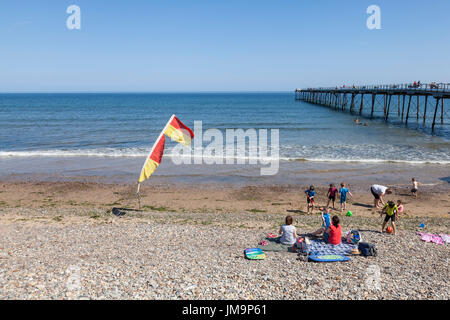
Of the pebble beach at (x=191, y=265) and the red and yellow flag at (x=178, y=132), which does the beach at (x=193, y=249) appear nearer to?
the pebble beach at (x=191, y=265)

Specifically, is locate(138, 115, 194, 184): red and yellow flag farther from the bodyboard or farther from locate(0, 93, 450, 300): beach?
the bodyboard

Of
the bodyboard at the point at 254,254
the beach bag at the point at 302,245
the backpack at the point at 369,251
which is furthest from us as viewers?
the beach bag at the point at 302,245

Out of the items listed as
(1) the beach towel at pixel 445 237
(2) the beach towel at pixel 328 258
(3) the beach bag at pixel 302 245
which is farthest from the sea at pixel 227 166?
(2) the beach towel at pixel 328 258

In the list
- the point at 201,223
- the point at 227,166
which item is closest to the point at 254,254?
the point at 201,223

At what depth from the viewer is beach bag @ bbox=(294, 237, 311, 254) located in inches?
325

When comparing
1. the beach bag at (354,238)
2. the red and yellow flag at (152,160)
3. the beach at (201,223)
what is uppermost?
the red and yellow flag at (152,160)

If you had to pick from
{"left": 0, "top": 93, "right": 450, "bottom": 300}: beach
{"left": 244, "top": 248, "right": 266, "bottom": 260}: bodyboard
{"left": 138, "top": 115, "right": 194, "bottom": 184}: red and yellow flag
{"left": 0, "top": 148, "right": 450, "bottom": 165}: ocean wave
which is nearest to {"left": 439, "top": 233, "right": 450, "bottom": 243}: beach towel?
{"left": 0, "top": 93, "right": 450, "bottom": 300}: beach

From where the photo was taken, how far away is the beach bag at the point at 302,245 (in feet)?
27.1

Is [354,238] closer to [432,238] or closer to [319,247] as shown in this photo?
[319,247]

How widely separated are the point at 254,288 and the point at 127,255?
11.4ft

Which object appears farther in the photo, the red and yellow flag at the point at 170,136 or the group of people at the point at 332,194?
the group of people at the point at 332,194

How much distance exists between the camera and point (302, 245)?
8.34 metres

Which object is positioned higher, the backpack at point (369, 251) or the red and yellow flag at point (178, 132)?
the red and yellow flag at point (178, 132)

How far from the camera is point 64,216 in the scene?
39.4ft
